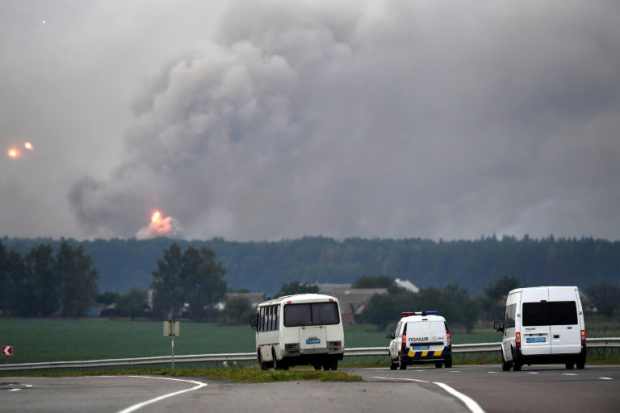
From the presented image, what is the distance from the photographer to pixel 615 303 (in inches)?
6284

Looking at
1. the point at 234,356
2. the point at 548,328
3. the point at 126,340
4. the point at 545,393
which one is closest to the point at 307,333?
the point at 548,328

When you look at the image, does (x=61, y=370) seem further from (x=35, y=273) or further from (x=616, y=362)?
(x=35, y=273)

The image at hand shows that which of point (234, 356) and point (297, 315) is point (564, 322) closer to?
point (297, 315)

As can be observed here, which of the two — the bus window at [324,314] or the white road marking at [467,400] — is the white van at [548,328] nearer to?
the bus window at [324,314]

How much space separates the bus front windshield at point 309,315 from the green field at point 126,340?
48.0m

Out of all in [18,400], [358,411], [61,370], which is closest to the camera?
[358,411]

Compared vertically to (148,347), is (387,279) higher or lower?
higher

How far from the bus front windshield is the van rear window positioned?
27.7 feet

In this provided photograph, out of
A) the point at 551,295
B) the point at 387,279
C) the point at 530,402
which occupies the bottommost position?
the point at 530,402

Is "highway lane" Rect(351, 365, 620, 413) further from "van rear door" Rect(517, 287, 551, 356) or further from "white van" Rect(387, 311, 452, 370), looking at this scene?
"white van" Rect(387, 311, 452, 370)

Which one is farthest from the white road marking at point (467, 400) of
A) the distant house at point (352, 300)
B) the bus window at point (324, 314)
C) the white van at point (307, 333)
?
the distant house at point (352, 300)

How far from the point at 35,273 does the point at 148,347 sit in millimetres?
88583

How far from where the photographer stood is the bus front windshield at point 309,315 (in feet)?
123

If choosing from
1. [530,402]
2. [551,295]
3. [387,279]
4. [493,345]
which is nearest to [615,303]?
[387,279]
